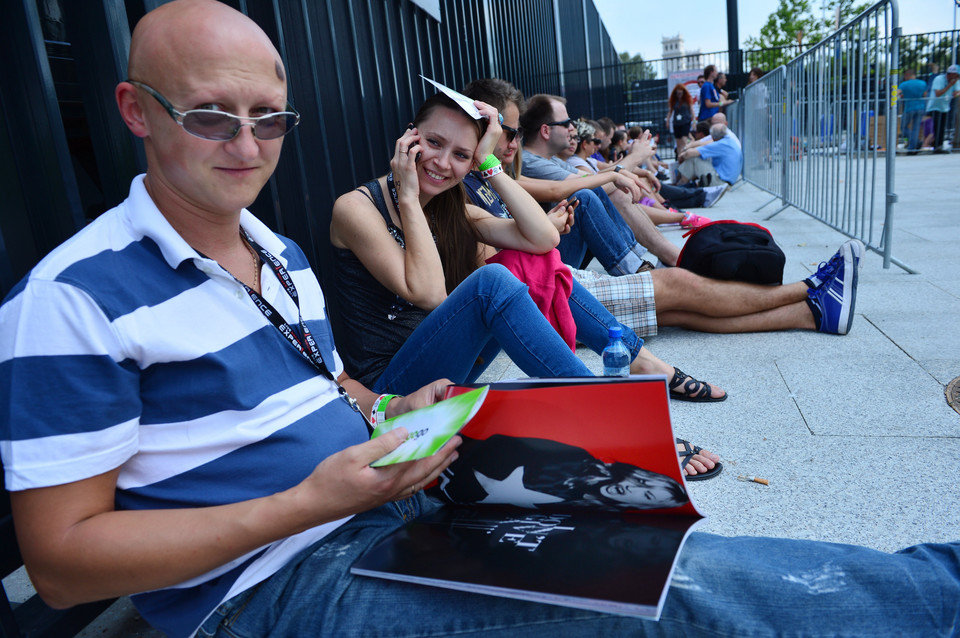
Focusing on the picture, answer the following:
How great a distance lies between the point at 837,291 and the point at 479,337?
2506mm

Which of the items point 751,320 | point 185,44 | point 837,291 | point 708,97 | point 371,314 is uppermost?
point 708,97

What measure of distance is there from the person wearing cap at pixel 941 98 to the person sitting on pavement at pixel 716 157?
9.55 metres

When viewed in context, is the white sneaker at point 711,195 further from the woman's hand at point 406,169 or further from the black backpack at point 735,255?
the woman's hand at point 406,169

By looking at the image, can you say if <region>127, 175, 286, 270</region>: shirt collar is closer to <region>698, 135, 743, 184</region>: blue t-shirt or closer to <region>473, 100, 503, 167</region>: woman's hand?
<region>473, 100, 503, 167</region>: woman's hand

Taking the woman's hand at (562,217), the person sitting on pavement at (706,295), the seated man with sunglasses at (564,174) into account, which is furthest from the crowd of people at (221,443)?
the seated man with sunglasses at (564,174)

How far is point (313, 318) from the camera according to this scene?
152 cm

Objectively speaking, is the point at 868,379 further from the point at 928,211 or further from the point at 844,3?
the point at 844,3

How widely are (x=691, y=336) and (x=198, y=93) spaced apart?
11.5 ft

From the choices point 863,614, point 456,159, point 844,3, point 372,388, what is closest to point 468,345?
point 372,388

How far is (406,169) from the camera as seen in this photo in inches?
99.1

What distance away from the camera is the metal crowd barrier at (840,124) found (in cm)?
514

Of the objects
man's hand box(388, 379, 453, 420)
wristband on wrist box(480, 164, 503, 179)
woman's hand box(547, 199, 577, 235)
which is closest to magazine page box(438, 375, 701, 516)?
man's hand box(388, 379, 453, 420)

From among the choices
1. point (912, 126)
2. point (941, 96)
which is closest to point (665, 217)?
point (941, 96)

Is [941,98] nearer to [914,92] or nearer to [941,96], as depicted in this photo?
[941,96]
